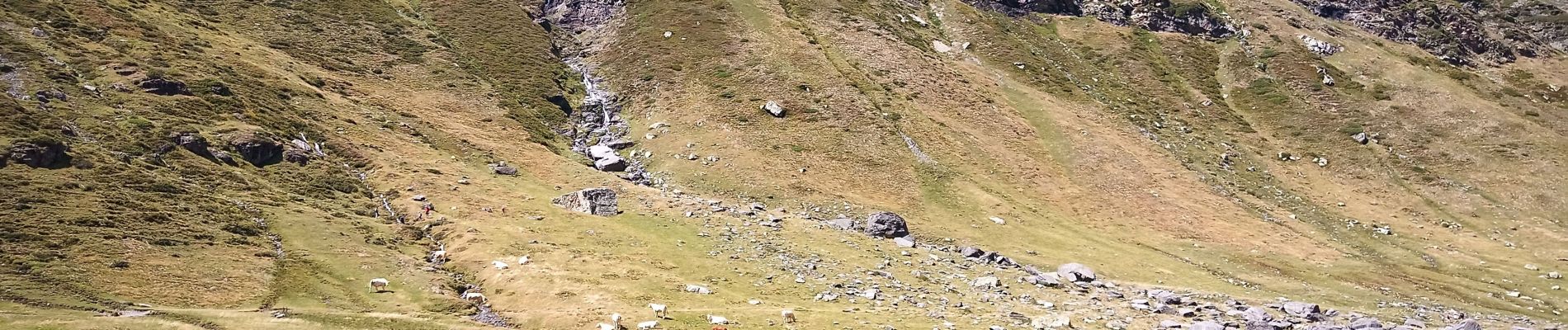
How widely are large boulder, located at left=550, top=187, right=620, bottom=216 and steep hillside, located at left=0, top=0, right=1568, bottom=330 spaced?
175 centimetres

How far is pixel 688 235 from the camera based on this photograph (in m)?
52.2

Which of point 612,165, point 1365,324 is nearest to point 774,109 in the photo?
point 612,165

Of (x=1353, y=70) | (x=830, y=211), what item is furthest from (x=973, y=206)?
(x=1353, y=70)

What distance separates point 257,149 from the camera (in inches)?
2119

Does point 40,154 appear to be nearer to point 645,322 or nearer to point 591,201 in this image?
point 591,201

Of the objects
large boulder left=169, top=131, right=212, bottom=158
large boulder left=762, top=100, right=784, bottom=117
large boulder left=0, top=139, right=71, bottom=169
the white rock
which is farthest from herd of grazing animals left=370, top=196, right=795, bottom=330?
the white rock

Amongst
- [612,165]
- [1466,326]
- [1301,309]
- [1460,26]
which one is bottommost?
[1460,26]

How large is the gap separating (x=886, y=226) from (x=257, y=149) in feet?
134

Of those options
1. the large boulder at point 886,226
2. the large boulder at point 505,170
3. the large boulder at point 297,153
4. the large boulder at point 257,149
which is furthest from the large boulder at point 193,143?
the large boulder at point 886,226

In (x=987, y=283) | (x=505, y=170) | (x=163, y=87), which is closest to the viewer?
(x=987, y=283)

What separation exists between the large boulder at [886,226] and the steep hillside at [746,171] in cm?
34

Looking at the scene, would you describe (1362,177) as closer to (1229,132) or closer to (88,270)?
(1229,132)

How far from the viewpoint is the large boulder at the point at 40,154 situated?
4256 cm

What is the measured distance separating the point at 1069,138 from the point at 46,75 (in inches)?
3101
